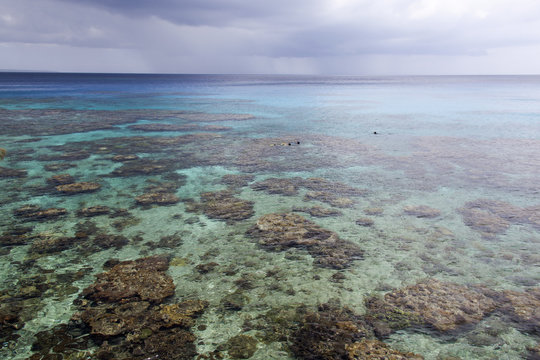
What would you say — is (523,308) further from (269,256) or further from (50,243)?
(50,243)

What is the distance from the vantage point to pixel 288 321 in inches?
246

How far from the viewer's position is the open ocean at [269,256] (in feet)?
19.0

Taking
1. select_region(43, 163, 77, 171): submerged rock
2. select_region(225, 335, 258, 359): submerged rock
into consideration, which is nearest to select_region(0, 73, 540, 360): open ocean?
select_region(225, 335, 258, 359): submerged rock

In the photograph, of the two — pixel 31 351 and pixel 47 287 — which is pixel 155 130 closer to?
pixel 47 287

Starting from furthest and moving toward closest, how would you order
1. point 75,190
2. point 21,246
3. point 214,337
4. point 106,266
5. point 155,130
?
point 155,130 < point 75,190 < point 21,246 < point 106,266 < point 214,337

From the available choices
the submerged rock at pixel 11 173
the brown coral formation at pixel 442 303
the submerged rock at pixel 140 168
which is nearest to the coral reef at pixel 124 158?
the submerged rock at pixel 140 168

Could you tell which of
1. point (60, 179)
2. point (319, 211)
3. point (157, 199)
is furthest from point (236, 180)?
point (60, 179)

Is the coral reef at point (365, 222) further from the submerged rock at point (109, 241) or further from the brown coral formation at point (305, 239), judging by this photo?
the submerged rock at point (109, 241)

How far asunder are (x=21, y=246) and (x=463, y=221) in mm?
12975

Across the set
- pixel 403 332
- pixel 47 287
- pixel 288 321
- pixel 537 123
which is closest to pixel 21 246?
pixel 47 287

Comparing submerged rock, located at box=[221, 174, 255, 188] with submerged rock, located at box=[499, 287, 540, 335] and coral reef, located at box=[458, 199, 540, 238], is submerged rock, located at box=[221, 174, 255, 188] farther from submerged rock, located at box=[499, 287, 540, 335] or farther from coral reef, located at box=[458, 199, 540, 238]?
submerged rock, located at box=[499, 287, 540, 335]

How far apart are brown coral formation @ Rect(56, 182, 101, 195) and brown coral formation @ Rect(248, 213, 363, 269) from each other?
7.48m

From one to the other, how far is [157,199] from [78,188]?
3.61 meters

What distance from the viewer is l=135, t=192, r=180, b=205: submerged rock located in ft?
40.0
